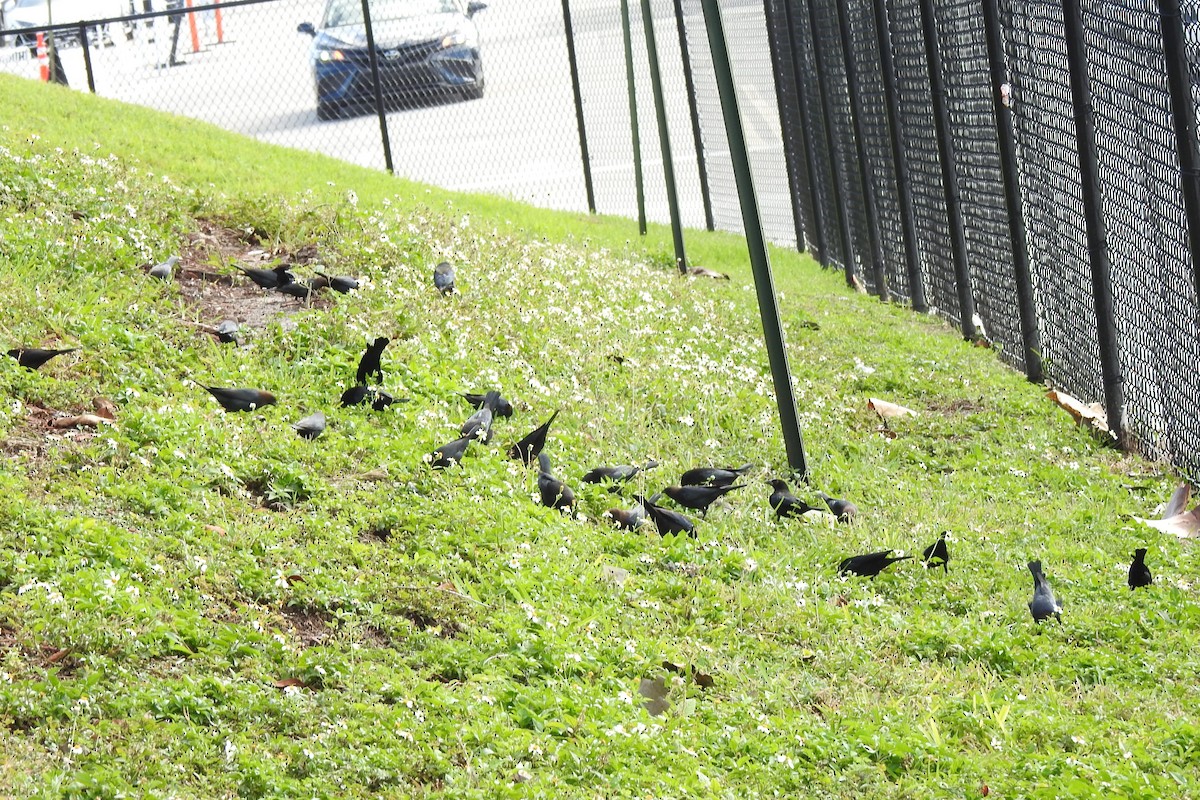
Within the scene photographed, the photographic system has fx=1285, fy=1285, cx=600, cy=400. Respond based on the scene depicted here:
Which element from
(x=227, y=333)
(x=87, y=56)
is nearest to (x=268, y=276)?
(x=227, y=333)

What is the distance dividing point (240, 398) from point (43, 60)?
38.6 feet

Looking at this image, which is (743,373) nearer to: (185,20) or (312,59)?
(312,59)

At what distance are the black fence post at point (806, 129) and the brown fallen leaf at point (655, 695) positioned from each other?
7374 millimetres

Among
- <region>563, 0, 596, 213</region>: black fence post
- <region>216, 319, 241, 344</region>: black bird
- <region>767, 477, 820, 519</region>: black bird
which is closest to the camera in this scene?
<region>767, 477, 820, 519</region>: black bird

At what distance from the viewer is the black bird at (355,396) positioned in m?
4.86

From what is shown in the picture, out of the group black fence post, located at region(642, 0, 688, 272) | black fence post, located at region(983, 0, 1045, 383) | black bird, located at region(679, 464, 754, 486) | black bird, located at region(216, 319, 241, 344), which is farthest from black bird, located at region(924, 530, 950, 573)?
black fence post, located at region(642, 0, 688, 272)

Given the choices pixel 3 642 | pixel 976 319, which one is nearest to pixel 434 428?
pixel 3 642

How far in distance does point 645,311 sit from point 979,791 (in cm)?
442

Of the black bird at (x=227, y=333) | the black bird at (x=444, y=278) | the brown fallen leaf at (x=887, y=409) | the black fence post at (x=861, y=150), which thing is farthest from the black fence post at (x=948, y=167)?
the black bird at (x=227, y=333)

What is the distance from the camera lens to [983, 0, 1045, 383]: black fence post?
622 centimetres

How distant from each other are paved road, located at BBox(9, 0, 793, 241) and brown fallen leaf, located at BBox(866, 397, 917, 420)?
5742mm

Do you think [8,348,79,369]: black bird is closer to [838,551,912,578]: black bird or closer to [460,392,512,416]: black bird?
[460,392,512,416]: black bird

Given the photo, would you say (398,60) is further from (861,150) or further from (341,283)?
(341,283)

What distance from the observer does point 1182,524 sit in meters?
4.54
